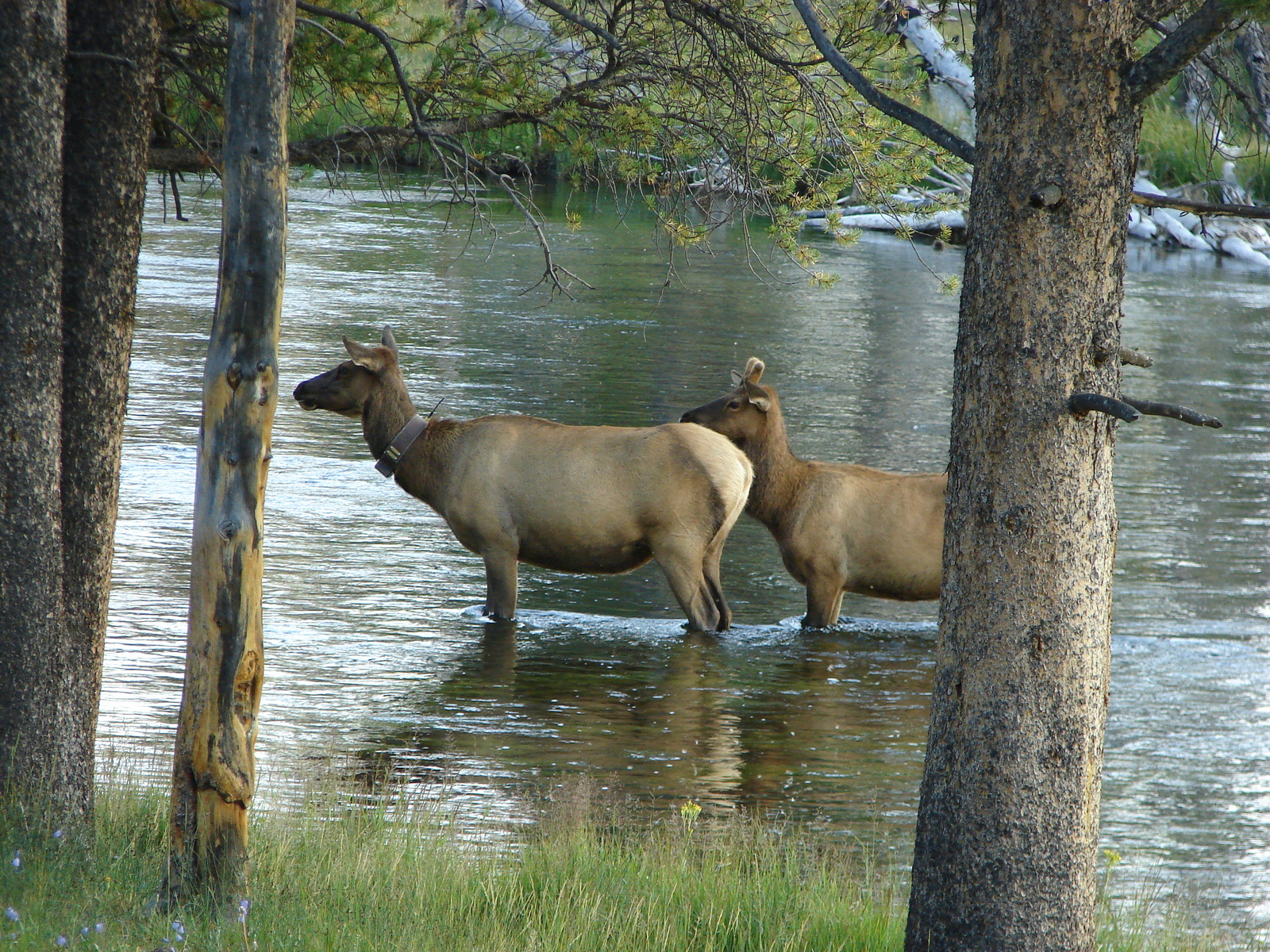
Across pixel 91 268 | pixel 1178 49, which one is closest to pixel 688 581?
pixel 91 268

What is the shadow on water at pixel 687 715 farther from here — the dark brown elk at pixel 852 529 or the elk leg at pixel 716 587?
the dark brown elk at pixel 852 529

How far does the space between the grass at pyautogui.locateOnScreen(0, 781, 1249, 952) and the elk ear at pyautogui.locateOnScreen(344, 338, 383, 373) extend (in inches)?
200

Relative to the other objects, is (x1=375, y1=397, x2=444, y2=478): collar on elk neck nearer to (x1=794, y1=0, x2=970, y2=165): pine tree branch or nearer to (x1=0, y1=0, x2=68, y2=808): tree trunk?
(x1=0, y1=0, x2=68, y2=808): tree trunk

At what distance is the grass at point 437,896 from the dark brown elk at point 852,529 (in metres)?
4.17

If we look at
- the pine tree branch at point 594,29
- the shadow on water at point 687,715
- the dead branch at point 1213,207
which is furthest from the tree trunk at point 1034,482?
the pine tree branch at point 594,29

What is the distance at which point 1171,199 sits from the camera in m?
4.66

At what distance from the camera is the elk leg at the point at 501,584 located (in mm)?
10125

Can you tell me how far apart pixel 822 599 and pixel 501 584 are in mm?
2136

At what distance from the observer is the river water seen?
24.2 feet

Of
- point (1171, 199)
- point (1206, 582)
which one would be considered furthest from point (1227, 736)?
point (1171, 199)

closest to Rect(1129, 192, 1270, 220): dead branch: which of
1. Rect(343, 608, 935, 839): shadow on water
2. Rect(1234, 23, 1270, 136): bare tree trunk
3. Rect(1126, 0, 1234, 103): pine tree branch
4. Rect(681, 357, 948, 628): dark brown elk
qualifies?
Rect(1126, 0, 1234, 103): pine tree branch

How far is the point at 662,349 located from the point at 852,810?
48.1 feet

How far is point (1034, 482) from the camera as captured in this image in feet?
14.5

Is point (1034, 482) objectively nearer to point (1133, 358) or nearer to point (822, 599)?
point (1133, 358)
